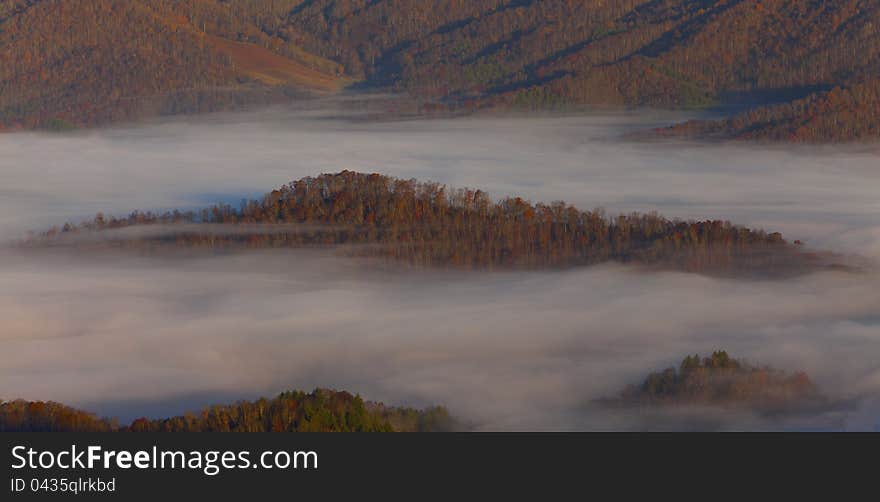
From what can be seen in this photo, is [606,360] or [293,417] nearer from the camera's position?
[293,417]

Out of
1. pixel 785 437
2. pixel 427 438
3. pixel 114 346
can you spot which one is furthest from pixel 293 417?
pixel 114 346

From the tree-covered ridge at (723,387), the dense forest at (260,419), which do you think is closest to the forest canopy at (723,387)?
the tree-covered ridge at (723,387)

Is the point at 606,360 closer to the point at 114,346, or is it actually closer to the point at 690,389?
the point at 690,389

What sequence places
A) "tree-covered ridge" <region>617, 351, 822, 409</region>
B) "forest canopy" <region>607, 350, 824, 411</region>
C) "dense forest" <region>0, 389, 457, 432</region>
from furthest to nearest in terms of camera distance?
1. "tree-covered ridge" <region>617, 351, 822, 409</region>
2. "forest canopy" <region>607, 350, 824, 411</region>
3. "dense forest" <region>0, 389, 457, 432</region>

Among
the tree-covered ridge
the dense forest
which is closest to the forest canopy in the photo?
the tree-covered ridge

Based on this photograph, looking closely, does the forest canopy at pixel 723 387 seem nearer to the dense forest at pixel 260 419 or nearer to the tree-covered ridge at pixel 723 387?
the tree-covered ridge at pixel 723 387

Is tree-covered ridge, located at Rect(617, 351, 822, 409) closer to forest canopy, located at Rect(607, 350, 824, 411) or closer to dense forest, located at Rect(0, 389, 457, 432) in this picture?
forest canopy, located at Rect(607, 350, 824, 411)
